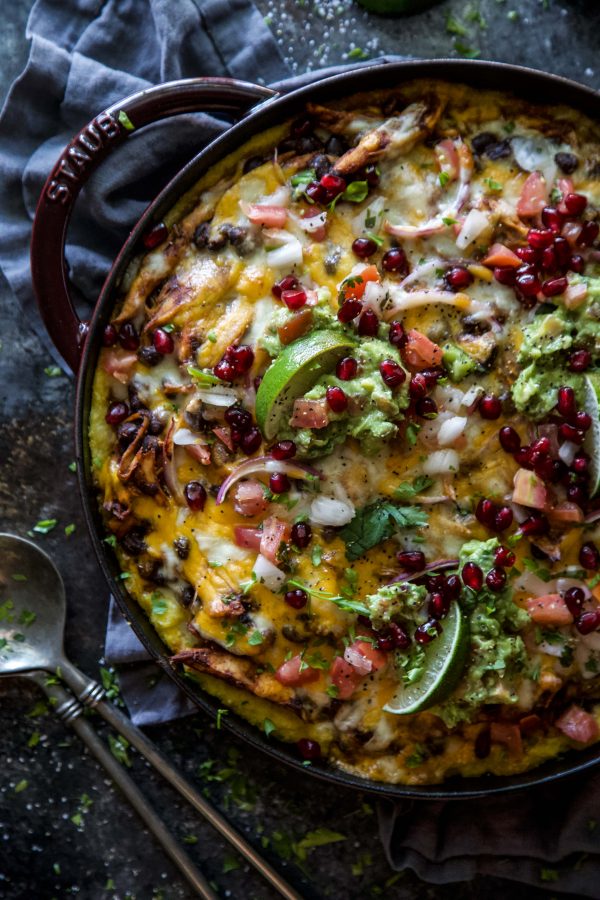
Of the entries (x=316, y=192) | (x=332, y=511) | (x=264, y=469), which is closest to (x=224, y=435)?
(x=264, y=469)

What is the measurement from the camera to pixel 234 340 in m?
3.46

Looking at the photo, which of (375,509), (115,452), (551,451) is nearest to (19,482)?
(115,452)

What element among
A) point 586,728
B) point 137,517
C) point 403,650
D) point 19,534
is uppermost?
point 137,517

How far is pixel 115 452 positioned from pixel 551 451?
168 centimetres

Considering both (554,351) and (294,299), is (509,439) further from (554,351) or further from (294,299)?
(294,299)

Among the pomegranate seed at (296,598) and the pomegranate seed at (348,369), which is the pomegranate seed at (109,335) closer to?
the pomegranate seed at (348,369)

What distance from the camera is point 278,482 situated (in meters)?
3.45

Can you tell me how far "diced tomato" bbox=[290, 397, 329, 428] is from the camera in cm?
326

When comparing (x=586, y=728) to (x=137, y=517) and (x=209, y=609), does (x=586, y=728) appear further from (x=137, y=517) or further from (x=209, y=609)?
(x=137, y=517)

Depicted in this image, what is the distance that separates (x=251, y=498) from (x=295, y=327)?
0.66 m

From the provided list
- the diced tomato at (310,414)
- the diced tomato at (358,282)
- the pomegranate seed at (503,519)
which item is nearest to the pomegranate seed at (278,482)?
the diced tomato at (310,414)

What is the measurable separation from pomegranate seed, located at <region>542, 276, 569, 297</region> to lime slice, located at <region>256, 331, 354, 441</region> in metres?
0.76

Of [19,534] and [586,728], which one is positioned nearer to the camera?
[586,728]

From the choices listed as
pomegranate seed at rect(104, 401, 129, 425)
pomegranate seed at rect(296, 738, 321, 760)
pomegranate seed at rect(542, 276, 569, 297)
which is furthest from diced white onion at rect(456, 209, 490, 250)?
pomegranate seed at rect(296, 738, 321, 760)
